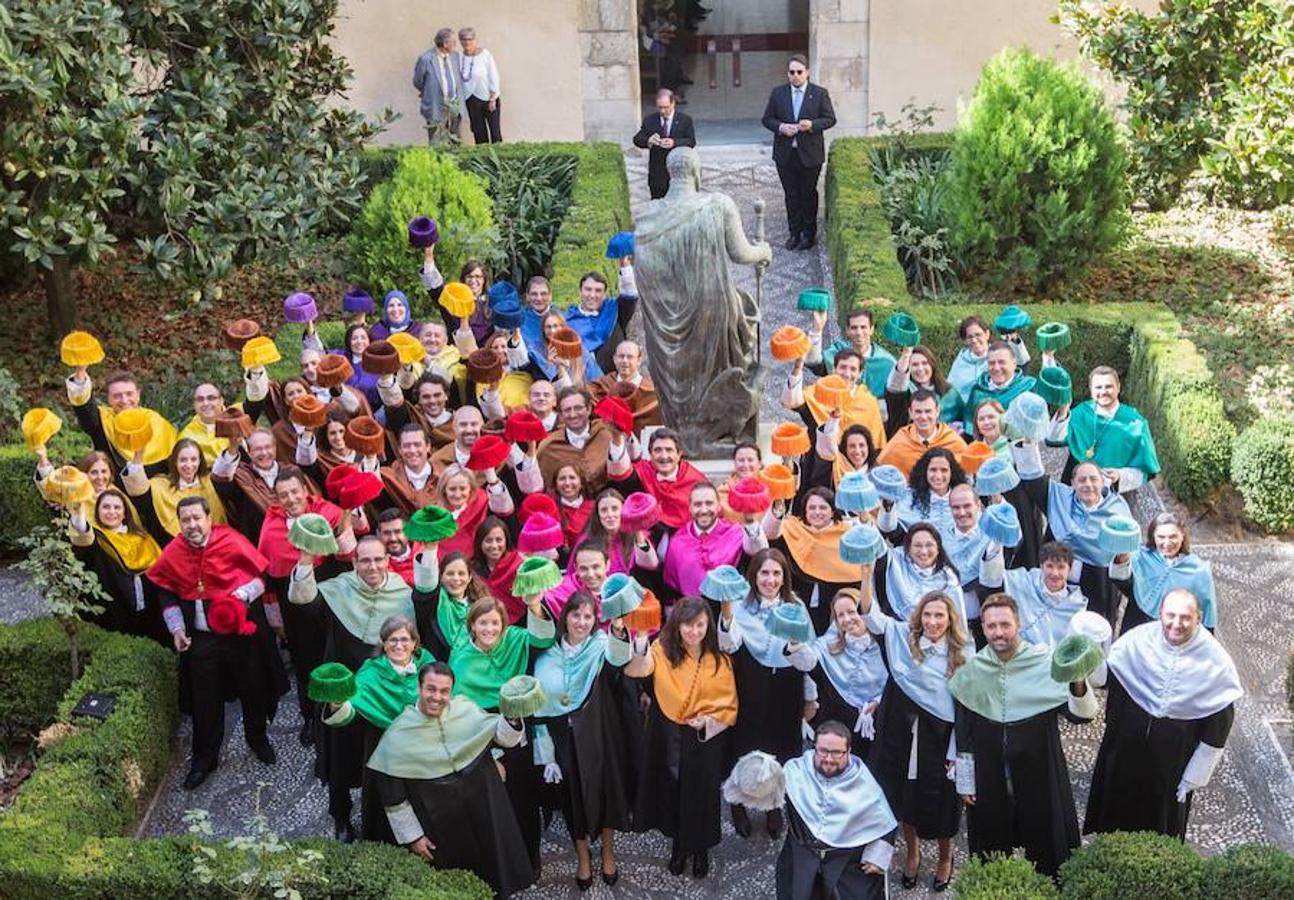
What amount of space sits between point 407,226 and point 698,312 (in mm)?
3880

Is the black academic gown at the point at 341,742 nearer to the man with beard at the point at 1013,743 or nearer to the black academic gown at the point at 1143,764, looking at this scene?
the man with beard at the point at 1013,743

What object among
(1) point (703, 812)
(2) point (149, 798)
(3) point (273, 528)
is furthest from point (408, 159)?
(1) point (703, 812)

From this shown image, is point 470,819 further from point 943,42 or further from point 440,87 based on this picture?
point 943,42

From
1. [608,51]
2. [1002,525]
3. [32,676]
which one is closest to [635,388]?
[1002,525]

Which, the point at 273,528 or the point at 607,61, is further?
the point at 607,61

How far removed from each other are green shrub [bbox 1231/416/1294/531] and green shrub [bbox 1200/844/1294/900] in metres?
4.13

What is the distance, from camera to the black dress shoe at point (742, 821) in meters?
8.50

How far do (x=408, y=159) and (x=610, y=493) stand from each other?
6.31 metres

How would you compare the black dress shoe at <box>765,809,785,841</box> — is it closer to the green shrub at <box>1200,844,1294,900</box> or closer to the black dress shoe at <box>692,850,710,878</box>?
the black dress shoe at <box>692,850,710,878</box>

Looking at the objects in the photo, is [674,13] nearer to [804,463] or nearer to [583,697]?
[804,463]

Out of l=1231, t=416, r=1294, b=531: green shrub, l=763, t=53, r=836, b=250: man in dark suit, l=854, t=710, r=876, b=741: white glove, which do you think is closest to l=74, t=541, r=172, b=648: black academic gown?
l=854, t=710, r=876, b=741: white glove

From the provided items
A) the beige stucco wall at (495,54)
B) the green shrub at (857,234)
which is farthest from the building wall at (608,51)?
the green shrub at (857,234)

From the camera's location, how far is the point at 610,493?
8.72m

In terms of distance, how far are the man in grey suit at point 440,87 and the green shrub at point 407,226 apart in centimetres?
308
